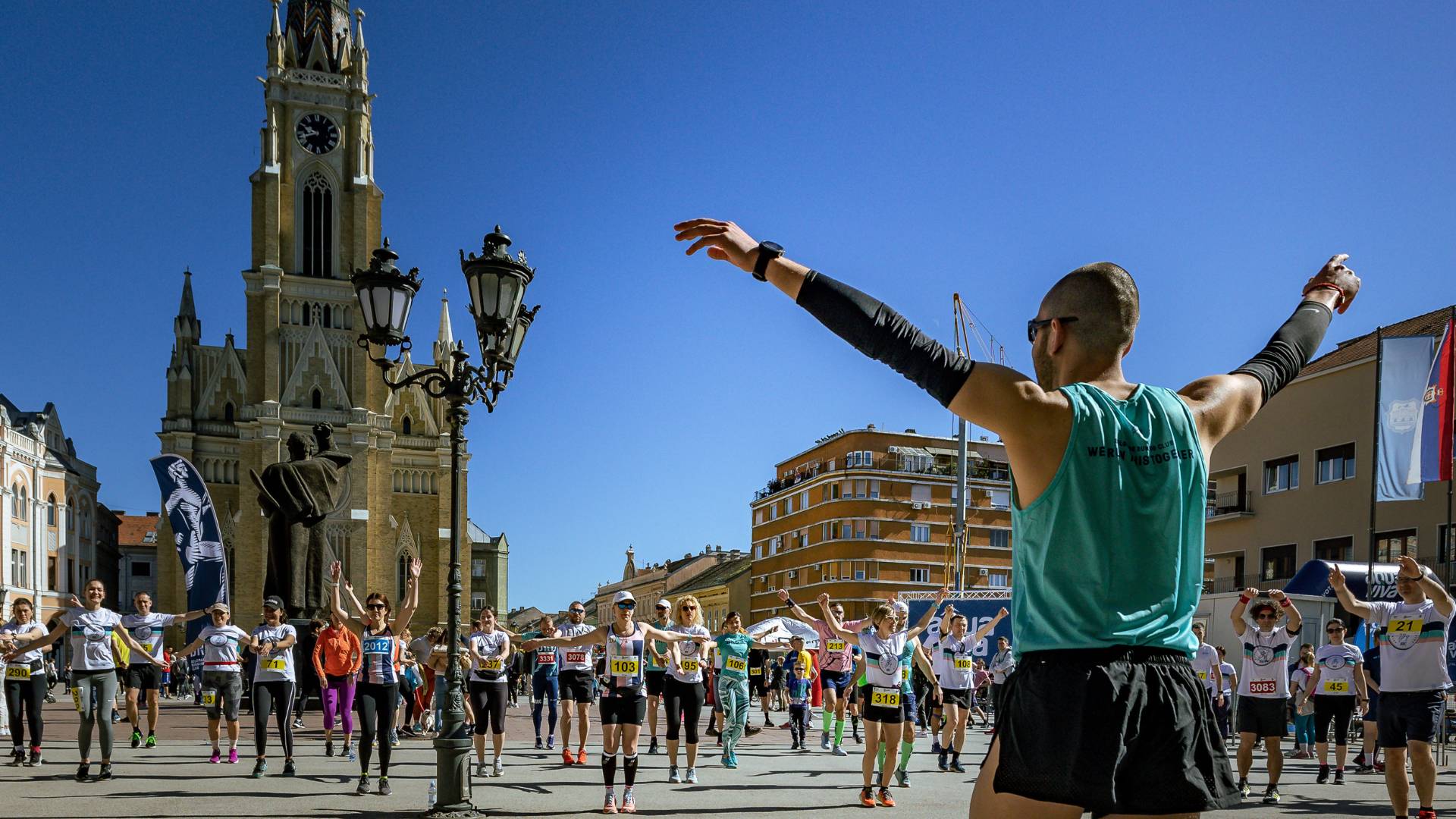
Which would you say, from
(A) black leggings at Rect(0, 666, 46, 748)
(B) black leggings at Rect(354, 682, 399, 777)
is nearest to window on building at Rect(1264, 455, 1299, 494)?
(B) black leggings at Rect(354, 682, 399, 777)

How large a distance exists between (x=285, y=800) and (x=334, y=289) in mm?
70483

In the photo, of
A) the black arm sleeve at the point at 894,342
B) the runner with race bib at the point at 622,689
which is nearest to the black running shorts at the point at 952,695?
the runner with race bib at the point at 622,689

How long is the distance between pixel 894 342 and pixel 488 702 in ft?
40.6

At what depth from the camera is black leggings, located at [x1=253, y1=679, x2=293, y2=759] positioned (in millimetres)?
13539

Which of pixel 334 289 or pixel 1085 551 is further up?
pixel 334 289

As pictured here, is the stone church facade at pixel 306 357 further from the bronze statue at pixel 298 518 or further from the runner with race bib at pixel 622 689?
the runner with race bib at pixel 622 689

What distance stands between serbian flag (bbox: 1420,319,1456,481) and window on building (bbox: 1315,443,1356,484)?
71.8ft

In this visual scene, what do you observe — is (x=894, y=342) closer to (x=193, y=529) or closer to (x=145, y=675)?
(x=145, y=675)

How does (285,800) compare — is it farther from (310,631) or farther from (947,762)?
(310,631)

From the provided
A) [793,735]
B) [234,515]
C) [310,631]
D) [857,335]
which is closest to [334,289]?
[234,515]

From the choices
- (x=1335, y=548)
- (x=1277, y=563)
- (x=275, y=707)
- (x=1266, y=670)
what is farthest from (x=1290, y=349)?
(x=1277, y=563)

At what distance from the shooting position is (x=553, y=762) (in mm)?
16047

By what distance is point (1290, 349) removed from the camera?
11.4 ft

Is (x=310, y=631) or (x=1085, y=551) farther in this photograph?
(x=310, y=631)
